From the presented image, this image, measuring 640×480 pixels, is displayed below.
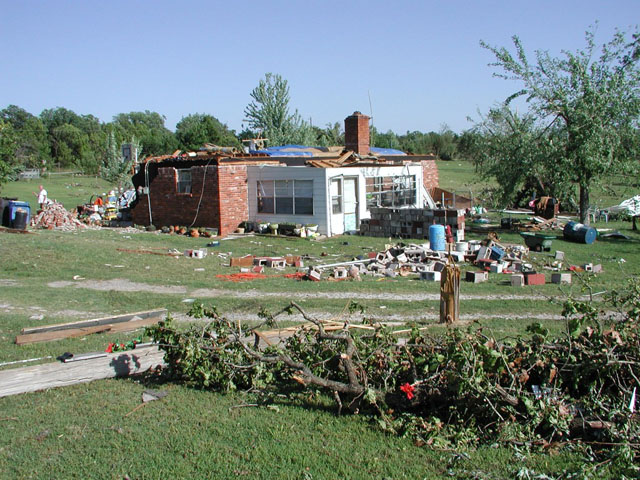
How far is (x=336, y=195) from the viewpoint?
77.1ft

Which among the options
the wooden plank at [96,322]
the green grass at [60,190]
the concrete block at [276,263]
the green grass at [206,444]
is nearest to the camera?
the green grass at [206,444]

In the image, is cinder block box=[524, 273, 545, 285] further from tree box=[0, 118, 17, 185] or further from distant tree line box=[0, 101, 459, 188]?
distant tree line box=[0, 101, 459, 188]

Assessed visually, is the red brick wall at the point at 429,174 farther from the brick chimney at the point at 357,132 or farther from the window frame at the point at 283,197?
the window frame at the point at 283,197

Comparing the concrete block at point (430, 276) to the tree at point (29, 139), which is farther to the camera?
the tree at point (29, 139)

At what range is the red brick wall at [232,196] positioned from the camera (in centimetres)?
2353

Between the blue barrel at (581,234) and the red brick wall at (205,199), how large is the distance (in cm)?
1275

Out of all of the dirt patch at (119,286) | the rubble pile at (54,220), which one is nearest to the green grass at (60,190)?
the rubble pile at (54,220)

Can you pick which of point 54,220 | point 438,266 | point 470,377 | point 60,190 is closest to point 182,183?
point 54,220

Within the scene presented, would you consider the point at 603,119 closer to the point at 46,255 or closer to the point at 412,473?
the point at 46,255

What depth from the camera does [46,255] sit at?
15.8 m

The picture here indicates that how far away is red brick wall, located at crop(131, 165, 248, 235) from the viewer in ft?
77.3

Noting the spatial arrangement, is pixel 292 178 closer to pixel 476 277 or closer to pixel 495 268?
pixel 495 268

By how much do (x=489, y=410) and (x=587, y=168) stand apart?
64.5ft

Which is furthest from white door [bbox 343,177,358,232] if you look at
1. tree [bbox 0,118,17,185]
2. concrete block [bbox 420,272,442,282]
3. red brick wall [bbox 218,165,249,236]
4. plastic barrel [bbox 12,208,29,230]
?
tree [bbox 0,118,17,185]
